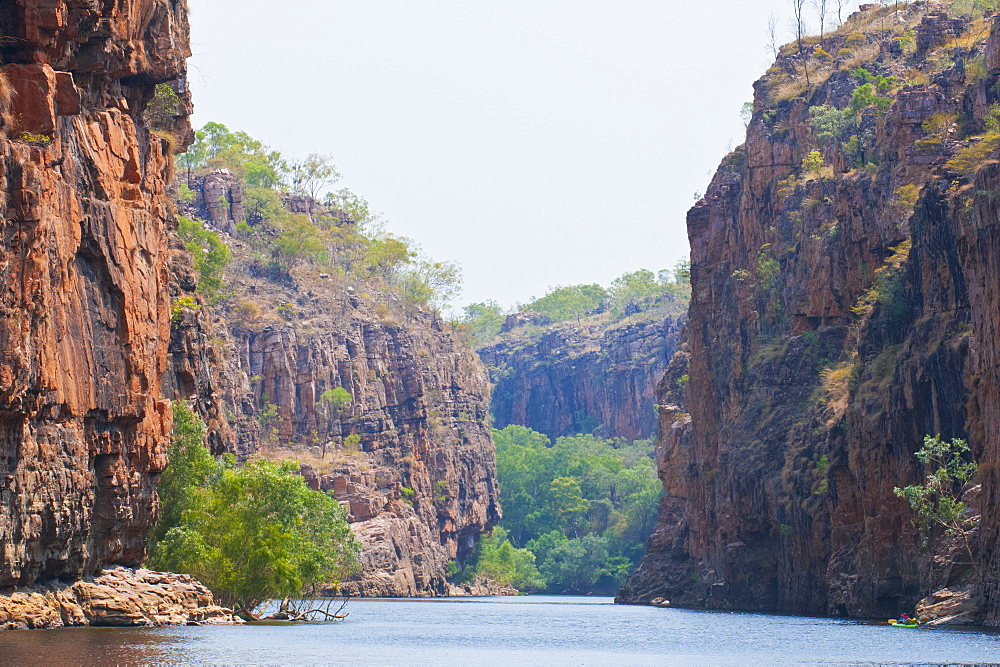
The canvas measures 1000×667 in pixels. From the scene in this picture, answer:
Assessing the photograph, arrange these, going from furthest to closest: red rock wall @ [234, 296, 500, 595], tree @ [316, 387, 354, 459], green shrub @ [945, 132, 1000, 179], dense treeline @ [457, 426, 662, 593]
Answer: dense treeline @ [457, 426, 662, 593], tree @ [316, 387, 354, 459], red rock wall @ [234, 296, 500, 595], green shrub @ [945, 132, 1000, 179]

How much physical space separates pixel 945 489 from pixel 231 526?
1283 inches

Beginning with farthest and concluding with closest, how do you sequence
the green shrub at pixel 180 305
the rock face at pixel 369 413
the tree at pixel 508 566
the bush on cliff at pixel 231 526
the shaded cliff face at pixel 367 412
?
the tree at pixel 508 566
the rock face at pixel 369 413
the shaded cliff face at pixel 367 412
the green shrub at pixel 180 305
the bush on cliff at pixel 231 526

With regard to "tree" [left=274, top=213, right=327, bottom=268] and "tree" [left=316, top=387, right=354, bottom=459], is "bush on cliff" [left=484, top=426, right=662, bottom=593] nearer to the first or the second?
"tree" [left=316, top=387, right=354, bottom=459]

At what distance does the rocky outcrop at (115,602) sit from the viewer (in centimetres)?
4488

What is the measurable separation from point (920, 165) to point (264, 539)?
43059 millimetres

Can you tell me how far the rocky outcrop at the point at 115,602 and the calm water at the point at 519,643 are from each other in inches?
46.1

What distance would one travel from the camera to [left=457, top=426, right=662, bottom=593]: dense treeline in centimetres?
16000

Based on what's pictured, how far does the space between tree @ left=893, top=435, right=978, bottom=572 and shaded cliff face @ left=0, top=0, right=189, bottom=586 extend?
3341 cm

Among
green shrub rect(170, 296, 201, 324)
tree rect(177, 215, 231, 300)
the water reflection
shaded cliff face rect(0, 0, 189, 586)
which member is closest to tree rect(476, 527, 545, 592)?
tree rect(177, 215, 231, 300)

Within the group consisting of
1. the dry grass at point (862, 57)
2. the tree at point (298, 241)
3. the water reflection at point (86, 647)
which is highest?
the dry grass at point (862, 57)

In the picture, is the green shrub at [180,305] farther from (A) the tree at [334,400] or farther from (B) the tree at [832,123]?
(A) the tree at [334,400]

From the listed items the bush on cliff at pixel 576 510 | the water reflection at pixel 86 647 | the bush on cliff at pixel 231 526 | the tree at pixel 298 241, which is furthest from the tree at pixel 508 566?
the water reflection at pixel 86 647

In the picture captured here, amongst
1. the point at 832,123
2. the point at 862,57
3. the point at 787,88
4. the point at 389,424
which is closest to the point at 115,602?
the point at 832,123

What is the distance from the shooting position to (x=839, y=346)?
88.4 m
